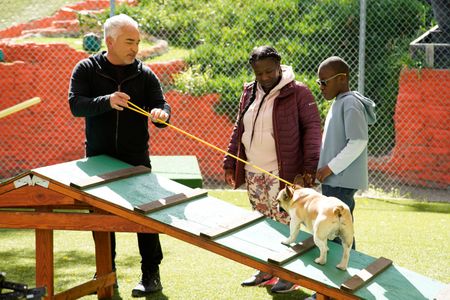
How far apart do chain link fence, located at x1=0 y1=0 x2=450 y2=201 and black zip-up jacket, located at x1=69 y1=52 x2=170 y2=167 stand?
4.52m

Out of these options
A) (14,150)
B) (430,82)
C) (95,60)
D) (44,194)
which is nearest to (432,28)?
(430,82)

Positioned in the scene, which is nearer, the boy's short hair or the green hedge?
the boy's short hair

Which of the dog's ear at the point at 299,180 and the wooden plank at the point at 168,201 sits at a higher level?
the dog's ear at the point at 299,180

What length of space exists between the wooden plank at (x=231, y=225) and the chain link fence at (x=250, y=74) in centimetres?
488

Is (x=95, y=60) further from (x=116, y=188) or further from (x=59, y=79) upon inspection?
(x=59, y=79)

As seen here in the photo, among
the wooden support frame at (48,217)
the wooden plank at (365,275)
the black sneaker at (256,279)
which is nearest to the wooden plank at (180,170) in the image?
the black sneaker at (256,279)

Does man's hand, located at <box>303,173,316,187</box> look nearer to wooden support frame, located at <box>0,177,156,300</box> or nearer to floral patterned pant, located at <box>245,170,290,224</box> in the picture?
floral patterned pant, located at <box>245,170,290,224</box>

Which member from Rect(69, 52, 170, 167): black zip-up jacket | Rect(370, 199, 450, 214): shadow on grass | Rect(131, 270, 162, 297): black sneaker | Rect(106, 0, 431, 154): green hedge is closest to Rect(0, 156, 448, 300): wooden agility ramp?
Rect(69, 52, 170, 167): black zip-up jacket

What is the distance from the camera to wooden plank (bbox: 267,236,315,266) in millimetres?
4648

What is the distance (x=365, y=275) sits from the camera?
15.5ft

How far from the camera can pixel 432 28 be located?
11219 millimetres

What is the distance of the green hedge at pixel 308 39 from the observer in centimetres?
1128

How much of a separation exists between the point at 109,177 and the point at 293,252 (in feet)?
4.10

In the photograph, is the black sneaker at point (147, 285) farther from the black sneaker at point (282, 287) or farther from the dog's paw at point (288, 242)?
the dog's paw at point (288, 242)
